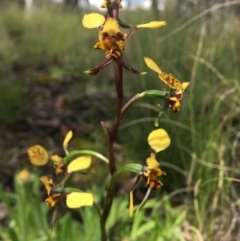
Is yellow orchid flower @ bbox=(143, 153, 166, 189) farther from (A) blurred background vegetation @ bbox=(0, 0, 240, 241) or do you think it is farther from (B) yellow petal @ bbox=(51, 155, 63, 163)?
(A) blurred background vegetation @ bbox=(0, 0, 240, 241)

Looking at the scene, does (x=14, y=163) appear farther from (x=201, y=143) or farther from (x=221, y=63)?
(x=221, y=63)

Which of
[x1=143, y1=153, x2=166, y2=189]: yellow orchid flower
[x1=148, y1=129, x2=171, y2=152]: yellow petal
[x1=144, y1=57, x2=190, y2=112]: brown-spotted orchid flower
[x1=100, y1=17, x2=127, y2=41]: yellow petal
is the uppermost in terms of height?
[x1=100, y1=17, x2=127, y2=41]: yellow petal

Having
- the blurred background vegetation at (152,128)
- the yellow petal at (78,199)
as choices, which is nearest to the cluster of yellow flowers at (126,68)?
the yellow petal at (78,199)

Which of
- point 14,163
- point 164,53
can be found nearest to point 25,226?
point 14,163

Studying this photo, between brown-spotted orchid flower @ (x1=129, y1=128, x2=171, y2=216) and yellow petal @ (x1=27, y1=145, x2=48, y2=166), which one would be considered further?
yellow petal @ (x1=27, y1=145, x2=48, y2=166)

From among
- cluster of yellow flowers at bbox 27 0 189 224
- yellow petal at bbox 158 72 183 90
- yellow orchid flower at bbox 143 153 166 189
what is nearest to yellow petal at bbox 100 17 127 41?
cluster of yellow flowers at bbox 27 0 189 224

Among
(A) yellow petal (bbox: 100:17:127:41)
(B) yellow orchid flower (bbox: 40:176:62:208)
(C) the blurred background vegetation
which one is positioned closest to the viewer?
(A) yellow petal (bbox: 100:17:127:41)
